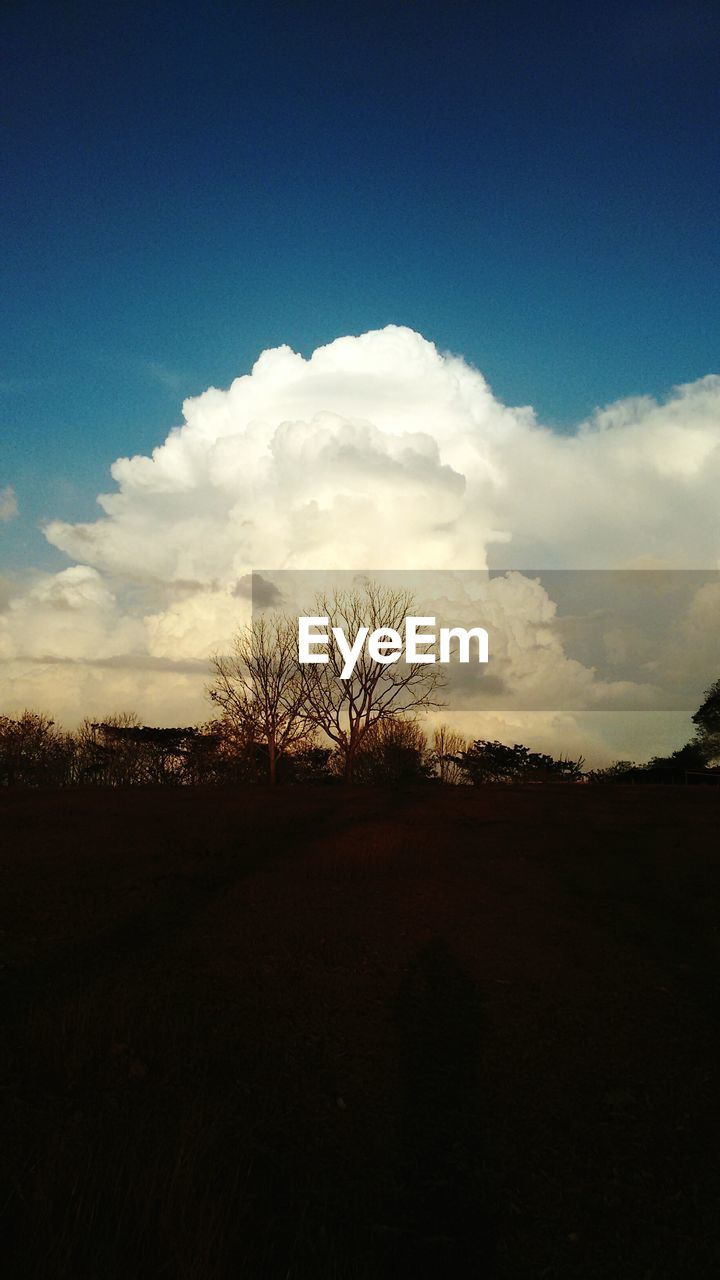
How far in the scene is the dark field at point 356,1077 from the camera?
3502 millimetres

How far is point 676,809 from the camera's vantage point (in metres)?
20.5

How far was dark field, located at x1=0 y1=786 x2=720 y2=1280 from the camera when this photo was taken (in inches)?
138

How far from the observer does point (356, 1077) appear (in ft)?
16.4

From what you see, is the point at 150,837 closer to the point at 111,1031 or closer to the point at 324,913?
the point at 324,913

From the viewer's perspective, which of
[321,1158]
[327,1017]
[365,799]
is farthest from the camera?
[365,799]

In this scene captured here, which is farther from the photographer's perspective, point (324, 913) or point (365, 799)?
point (365, 799)

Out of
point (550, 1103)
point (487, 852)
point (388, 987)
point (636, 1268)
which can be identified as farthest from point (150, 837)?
point (636, 1268)

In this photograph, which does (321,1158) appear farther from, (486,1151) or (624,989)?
(624,989)

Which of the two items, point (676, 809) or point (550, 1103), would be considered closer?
point (550, 1103)

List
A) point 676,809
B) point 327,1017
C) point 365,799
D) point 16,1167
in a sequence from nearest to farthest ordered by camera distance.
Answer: point 16,1167
point 327,1017
point 676,809
point 365,799

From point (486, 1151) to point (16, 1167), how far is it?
2284 mm

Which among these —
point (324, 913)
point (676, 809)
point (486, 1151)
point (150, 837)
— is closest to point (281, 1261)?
point (486, 1151)

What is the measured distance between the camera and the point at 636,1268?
11.2ft

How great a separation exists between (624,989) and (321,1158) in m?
3.54
